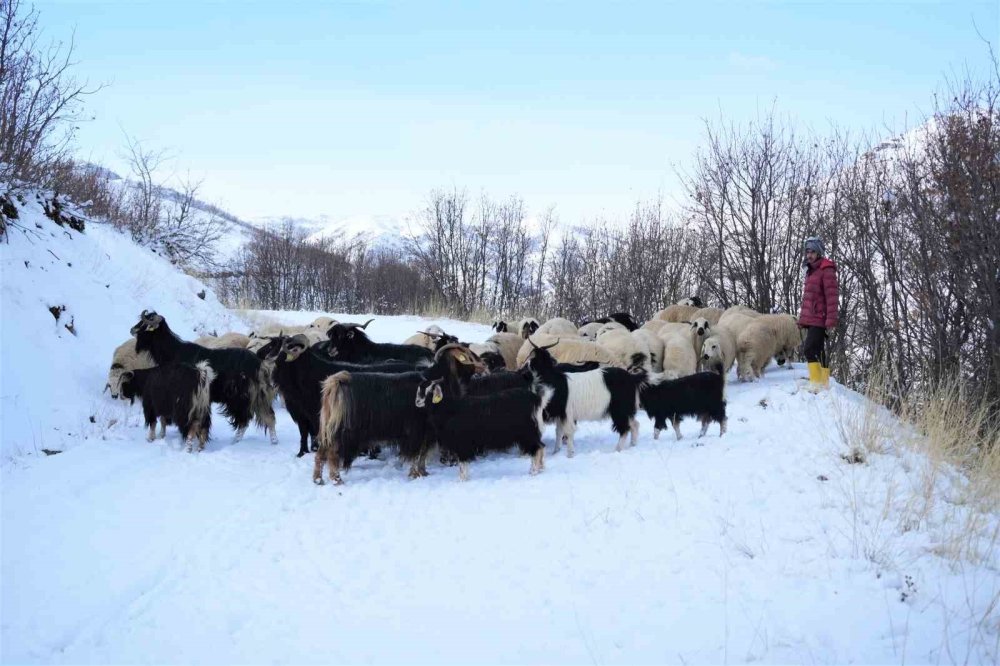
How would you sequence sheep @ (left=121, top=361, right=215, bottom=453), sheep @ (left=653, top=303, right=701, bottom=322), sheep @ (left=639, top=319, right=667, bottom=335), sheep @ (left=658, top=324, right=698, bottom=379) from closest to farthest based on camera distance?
1. sheep @ (left=121, top=361, right=215, bottom=453)
2. sheep @ (left=658, top=324, right=698, bottom=379)
3. sheep @ (left=639, top=319, right=667, bottom=335)
4. sheep @ (left=653, top=303, right=701, bottom=322)

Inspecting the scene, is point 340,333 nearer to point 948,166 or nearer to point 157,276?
point 157,276

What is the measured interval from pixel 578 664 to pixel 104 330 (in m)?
9.64

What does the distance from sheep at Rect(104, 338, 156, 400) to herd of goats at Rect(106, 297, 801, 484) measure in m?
0.02

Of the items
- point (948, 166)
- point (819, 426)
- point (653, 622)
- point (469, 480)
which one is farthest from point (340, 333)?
point (948, 166)

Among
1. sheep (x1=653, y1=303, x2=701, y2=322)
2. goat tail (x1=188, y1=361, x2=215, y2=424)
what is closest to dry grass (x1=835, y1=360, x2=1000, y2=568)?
goat tail (x1=188, y1=361, x2=215, y2=424)

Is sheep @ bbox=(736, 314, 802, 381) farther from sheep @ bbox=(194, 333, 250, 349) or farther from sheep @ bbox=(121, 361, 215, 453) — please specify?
sheep @ bbox=(121, 361, 215, 453)

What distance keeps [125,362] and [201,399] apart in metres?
2.30

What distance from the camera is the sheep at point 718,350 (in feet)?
36.3

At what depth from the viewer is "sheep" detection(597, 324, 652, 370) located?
1083 centimetres

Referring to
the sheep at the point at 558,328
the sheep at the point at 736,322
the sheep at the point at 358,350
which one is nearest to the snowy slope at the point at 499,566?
the sheep at the point at 358,350

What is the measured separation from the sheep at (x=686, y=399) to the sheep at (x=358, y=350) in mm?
3299

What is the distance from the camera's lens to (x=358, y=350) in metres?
9.95

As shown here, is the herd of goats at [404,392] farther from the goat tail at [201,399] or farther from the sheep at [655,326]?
the sheep at [655,326]

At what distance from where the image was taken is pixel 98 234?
1414 cm
